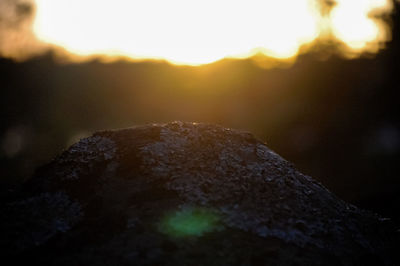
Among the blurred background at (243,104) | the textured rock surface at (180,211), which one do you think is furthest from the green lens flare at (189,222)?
the blurred background at (243,104)

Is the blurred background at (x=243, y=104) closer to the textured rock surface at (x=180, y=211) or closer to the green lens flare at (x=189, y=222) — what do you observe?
the textured rock surface at (x=180, y=211)

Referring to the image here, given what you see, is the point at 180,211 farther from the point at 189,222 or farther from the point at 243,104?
the point at 243,104

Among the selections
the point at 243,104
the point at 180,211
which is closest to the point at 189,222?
the point at 180,211

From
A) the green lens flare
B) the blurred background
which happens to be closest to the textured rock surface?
the green lens flare

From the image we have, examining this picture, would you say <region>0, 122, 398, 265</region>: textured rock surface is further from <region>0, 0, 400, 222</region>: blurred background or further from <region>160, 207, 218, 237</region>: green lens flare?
<region>0, 0, 400, 222</region>: blurred background

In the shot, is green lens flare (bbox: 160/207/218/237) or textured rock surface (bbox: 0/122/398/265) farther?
green lens flare (bbox: 160/207/218/237)

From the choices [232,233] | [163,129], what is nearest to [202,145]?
[163,129]
